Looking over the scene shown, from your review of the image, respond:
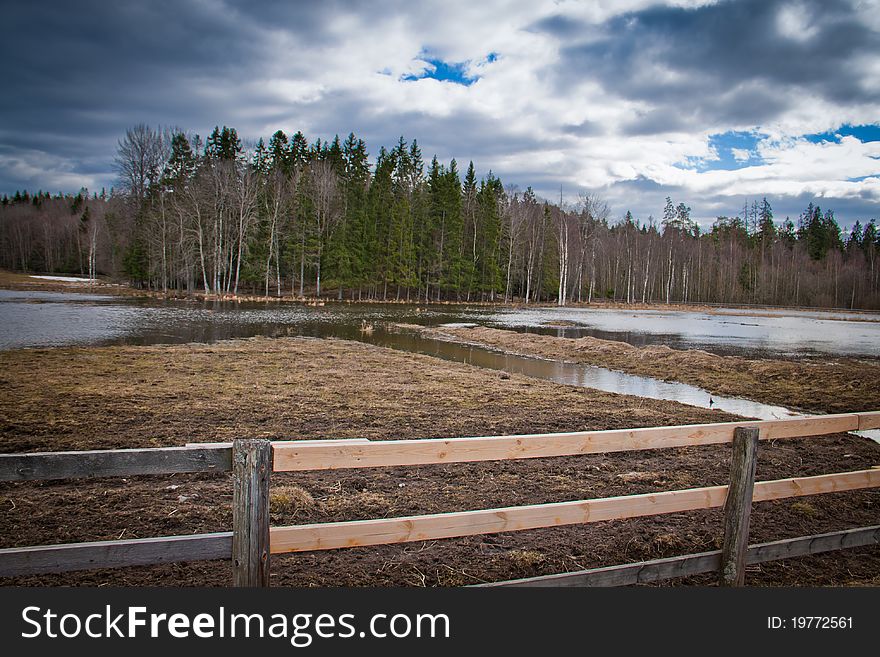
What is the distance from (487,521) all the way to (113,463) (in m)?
2.55

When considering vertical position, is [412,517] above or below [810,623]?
above

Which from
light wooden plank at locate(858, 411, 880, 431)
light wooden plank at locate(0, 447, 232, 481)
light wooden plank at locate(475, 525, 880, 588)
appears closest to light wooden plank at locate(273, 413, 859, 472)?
light wooden plank at locate(858, 411, 880, 431)

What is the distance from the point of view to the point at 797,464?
868 centimetres

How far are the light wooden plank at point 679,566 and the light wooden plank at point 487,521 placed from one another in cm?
37

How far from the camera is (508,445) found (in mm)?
4098

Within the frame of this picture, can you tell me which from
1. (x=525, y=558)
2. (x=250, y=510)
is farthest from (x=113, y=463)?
(x=525, y=558)

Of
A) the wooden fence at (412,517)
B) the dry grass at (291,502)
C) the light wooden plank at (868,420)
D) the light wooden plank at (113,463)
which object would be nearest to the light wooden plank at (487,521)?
the wooden fence at (412,517)

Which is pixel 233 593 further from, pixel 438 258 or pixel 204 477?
pixel 438 258

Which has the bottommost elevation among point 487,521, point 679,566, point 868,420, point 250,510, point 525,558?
point 525,558

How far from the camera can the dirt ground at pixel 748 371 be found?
1484 cm

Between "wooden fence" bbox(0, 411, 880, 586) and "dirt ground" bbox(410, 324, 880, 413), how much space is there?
11126mm

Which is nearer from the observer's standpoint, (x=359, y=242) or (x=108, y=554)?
(x=108, y=554)

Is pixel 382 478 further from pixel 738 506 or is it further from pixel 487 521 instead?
pixel 738 506

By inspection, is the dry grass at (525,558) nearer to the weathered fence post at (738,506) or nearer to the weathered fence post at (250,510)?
the weathered fence post at (738,506)
